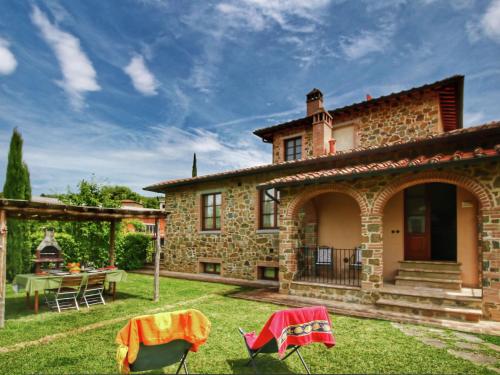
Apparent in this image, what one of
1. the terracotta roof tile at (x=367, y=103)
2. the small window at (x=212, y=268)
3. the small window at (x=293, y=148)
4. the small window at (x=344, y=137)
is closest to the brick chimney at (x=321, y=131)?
the small window at (x=344, y=137)

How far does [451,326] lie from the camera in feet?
17.6

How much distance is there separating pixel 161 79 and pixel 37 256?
839cm

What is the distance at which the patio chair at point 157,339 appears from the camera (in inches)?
117


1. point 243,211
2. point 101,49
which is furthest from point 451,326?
point 101,49

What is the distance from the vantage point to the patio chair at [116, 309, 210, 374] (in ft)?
9.72

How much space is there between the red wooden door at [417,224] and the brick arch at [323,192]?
6.57 ft

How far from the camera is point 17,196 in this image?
11602 millimetres

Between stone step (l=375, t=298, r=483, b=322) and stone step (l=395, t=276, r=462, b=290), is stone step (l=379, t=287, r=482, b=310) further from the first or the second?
stone step (l=395, t=276, r=462, b=290)

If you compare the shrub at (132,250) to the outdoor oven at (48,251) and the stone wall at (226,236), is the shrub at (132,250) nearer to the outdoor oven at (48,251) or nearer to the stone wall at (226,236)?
the stone wall at (226,236)

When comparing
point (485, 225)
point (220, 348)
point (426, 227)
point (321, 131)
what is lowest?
point (220, 348)

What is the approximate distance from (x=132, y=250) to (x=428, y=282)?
12373 millimetres

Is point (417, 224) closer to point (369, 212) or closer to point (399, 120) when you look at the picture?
point (369, 212)

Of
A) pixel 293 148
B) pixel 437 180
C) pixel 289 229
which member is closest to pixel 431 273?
pixel 437 180

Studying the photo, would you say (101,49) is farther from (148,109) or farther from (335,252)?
(335,252)
